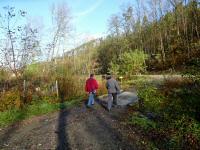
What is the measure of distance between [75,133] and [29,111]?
27.0ft

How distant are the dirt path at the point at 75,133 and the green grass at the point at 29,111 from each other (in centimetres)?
113

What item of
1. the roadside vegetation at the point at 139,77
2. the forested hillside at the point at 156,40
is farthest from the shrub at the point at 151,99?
the forested hillside at the point at 156,40

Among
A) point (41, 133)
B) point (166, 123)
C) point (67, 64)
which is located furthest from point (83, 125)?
point (67, 64)

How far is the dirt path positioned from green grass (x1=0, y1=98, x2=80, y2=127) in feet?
3.70

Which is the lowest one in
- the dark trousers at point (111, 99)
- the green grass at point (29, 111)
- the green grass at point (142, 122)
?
the green grass at point (29, 111)

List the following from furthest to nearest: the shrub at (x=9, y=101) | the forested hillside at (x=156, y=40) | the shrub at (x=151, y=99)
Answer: the forested hillside at (x=156, y=40) < the shrub at (x=9, y=101) < the shrub at (x=151, y=99)

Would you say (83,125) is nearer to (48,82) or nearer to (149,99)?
(149,99)

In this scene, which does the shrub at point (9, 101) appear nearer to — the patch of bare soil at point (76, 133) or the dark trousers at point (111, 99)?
the patch of bare soil at point (76, 133)

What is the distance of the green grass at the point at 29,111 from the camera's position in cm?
1789

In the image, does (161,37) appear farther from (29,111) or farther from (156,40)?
(29,111)

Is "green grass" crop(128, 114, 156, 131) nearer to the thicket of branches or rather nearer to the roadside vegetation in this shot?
the roadside vegetation

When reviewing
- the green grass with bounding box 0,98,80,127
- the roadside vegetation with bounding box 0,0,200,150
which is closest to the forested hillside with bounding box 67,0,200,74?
the roadside vegetation with bounding box 0,0,200,150

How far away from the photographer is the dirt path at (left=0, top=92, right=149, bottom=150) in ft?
34.5

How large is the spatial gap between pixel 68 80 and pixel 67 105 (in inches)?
176
